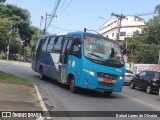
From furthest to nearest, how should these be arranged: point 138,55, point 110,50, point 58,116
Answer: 1. point 138,55
2. point 110,50
3. point 58,116

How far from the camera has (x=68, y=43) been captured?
2045cm

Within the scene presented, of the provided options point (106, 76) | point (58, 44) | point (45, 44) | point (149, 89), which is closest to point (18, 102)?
point (106, 76)

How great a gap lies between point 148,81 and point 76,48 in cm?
837

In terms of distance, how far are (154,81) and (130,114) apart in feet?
40.2

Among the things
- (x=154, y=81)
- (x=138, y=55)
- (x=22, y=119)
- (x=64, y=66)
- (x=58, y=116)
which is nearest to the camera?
(x=22, y=119)

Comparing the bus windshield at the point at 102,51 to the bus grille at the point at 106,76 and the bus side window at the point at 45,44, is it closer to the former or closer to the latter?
the bus grille at the point at 106,76

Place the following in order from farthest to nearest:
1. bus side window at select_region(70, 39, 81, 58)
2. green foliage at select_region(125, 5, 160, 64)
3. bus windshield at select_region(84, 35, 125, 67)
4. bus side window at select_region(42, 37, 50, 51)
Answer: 1. green foliage at select_region(125, 5, 160, 64)
2. bus side window at select_region(42, 37, 50, 51)
3. bus side window at select_region(70, 39, 81, 58)
4. bus windshield at select_region(84, 35, 125, 67)

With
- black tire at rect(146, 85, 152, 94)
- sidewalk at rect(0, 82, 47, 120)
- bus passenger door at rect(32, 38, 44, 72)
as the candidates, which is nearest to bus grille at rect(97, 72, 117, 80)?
sidewalk at rect(0, 82, 47, 120)

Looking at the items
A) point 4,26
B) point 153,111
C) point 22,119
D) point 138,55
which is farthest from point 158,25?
point 22,119

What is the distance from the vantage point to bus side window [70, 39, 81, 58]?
1858 cm

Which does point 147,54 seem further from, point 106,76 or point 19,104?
point 19,104

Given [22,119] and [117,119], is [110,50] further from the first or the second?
[22,119]

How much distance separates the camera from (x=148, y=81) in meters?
25.6

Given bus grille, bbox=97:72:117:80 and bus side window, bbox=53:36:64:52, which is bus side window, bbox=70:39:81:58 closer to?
bus grille, bbox=97:72:117:80
